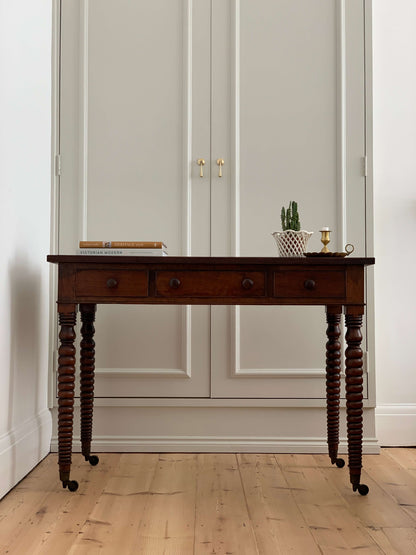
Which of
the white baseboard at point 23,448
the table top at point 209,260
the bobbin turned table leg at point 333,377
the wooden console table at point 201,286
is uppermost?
the table top at point 209,260

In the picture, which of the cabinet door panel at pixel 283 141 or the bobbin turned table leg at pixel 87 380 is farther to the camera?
the cabinet door panel at pixel 283 141

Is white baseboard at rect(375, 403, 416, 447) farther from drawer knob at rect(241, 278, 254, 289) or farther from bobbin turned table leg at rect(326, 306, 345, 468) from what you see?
drawer knob at rect(241, 278, 254, 289)

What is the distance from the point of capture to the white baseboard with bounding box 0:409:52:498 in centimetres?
190

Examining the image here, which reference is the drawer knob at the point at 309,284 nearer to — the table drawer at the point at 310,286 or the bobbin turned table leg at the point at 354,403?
the table drawer at the point at 310,286

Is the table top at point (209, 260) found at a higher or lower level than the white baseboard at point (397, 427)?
higher

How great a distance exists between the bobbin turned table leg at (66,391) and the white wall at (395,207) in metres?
1.35

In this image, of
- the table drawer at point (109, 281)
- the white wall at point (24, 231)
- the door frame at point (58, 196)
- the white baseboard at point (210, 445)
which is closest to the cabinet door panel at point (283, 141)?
the door frame at point (58, 196)

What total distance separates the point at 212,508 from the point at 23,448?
2.43 ft

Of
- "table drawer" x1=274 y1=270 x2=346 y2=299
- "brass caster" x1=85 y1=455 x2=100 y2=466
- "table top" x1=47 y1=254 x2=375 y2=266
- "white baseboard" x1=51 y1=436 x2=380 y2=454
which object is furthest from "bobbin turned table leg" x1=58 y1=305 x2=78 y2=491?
"table drawer" x1=274 y1=270 x2=346 y2=299

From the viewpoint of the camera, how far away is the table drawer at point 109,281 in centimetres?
194

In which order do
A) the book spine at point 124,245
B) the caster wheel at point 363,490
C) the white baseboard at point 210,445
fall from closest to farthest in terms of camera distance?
the caster wheel at point 363,490 → the book spine at point 124,245 → the white baseboard at point 210,445

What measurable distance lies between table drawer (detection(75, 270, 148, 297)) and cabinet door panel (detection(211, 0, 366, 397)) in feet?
1.94

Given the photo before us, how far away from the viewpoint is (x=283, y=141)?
2488mm

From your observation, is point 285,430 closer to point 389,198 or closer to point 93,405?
point 93,405
